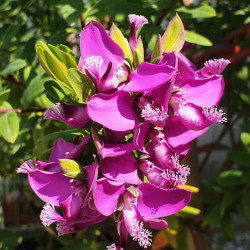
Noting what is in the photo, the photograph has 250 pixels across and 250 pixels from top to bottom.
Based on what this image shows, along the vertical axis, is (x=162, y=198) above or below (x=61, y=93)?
below

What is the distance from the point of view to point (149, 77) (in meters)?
0.53

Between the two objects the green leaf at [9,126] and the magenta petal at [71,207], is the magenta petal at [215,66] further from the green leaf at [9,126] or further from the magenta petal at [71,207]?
the green leaf at [9,126]

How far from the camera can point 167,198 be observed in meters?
0.57

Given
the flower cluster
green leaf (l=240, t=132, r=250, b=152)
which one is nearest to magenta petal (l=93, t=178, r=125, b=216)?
the flower cluster

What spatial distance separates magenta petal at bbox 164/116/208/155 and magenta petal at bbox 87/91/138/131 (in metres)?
0.05

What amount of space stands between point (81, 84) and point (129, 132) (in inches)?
3.4

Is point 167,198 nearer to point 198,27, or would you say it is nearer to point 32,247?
point 198,27

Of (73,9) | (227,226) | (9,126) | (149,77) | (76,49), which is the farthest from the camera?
(76,49)

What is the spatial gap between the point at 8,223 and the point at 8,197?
0.19 metres

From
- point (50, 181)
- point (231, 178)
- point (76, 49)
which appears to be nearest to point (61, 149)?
point (50, 181)

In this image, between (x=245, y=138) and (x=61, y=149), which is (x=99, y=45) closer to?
(x=61, y=149)

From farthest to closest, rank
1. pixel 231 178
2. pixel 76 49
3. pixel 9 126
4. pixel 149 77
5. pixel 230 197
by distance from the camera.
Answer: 1. pixel 76 49
2. pixel 230 197
3. pixel 231 178
4. pixel 9 126
5. pixel 149 77

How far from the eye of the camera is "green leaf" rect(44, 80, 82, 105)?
1.98 feet

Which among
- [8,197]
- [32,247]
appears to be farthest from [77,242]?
[8,197]
